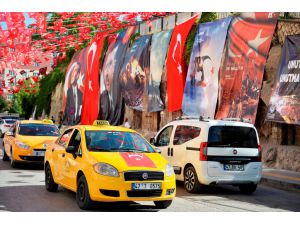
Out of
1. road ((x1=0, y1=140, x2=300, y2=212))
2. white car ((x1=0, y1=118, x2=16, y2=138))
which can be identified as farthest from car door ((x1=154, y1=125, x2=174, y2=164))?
white car ((x1=0, y1=118, x2=16, y2=138))

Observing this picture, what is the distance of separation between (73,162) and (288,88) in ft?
27.5

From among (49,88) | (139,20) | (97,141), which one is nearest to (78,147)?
(97,141)

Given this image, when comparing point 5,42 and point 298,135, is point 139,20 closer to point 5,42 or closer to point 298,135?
point 5,42

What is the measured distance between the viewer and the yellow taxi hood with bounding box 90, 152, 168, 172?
8188 mm

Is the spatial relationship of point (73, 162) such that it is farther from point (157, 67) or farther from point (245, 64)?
point (157, 67)

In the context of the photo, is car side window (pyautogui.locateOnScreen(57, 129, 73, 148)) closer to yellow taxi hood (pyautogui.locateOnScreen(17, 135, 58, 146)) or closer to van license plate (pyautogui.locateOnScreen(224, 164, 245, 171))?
van license plate (pyautogui.locateOnScreen(224, 164, 245, 171))

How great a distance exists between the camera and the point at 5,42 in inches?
811

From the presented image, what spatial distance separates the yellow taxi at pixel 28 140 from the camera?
14836 millimetres

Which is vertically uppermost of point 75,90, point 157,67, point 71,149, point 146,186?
point 157,67

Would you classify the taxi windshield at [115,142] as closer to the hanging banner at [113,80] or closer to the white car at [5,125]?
the hanging banner at [113,80]

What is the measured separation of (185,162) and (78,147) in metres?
3.07

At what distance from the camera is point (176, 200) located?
988 cm

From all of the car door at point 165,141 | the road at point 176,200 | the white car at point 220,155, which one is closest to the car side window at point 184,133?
the white car at point 220,155

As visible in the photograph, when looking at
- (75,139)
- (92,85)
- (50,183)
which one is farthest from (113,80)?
(75,139)
